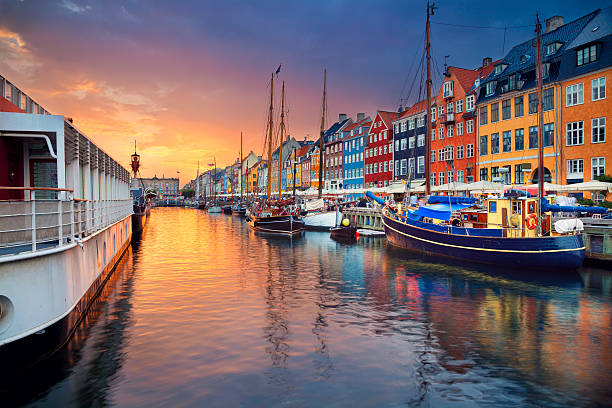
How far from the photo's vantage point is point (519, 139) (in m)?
45.8

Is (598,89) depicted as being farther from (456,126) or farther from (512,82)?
(456,126)

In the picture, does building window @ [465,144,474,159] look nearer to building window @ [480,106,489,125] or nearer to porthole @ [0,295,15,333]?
building window @ [480,106,489,125]

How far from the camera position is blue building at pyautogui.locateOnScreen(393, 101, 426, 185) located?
6456 centimetres

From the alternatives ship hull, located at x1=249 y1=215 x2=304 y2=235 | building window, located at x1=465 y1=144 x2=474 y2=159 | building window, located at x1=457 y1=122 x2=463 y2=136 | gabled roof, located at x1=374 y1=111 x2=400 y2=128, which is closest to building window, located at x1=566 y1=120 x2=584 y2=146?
building window, located at x1=465 y1=144 x2=474 y2=159

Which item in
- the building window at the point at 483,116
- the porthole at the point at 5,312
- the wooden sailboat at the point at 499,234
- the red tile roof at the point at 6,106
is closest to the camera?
the porthole at the point at 5,312

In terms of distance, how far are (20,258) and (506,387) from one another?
10.3 m

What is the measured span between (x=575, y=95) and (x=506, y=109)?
28.6 feet

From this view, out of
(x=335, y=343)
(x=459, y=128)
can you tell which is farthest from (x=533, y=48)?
(x=335, y=343)

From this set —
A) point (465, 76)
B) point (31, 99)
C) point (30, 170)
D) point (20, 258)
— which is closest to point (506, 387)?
point (20, 258)

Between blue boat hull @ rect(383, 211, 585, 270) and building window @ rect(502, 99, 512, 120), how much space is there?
77.5ft

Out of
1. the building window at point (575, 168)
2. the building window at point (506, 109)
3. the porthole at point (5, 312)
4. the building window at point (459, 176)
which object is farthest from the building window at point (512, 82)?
the porthole at point (5, 312)

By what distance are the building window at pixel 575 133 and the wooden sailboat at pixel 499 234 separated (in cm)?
1435

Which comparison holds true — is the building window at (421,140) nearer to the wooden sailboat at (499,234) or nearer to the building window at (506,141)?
the building window at (506,141)

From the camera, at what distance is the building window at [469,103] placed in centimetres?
5409
